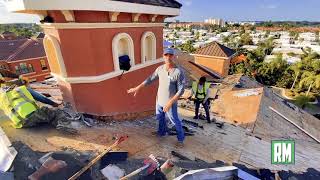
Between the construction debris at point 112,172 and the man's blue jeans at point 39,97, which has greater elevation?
the man's blue jeans at point 39,97

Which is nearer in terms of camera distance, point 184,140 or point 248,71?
point 184,140

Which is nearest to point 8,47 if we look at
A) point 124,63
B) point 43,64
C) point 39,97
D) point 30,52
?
point 30,52

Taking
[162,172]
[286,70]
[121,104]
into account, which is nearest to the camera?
[162,172]

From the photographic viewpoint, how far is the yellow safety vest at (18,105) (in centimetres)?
477

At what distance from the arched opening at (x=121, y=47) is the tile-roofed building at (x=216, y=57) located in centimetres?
1514

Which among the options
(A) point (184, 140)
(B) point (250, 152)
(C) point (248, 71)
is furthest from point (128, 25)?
(C) point (248, 71)

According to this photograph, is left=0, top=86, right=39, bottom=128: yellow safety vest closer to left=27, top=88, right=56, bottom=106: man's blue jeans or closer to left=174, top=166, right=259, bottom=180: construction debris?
left=27, top=88, right=56, bottom=106: man's blue jeans

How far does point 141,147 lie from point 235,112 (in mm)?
6574

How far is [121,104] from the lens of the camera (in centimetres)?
668

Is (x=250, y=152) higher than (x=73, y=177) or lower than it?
lower

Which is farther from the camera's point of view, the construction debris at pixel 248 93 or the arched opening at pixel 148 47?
the construction debris at pixel 248 93

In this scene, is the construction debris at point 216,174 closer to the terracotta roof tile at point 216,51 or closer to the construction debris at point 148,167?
the construction debris at point 148,167

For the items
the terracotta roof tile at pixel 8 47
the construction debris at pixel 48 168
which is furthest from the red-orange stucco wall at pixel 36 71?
the construction debris at pixel 48 168

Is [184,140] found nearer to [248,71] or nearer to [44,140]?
[44,140]
